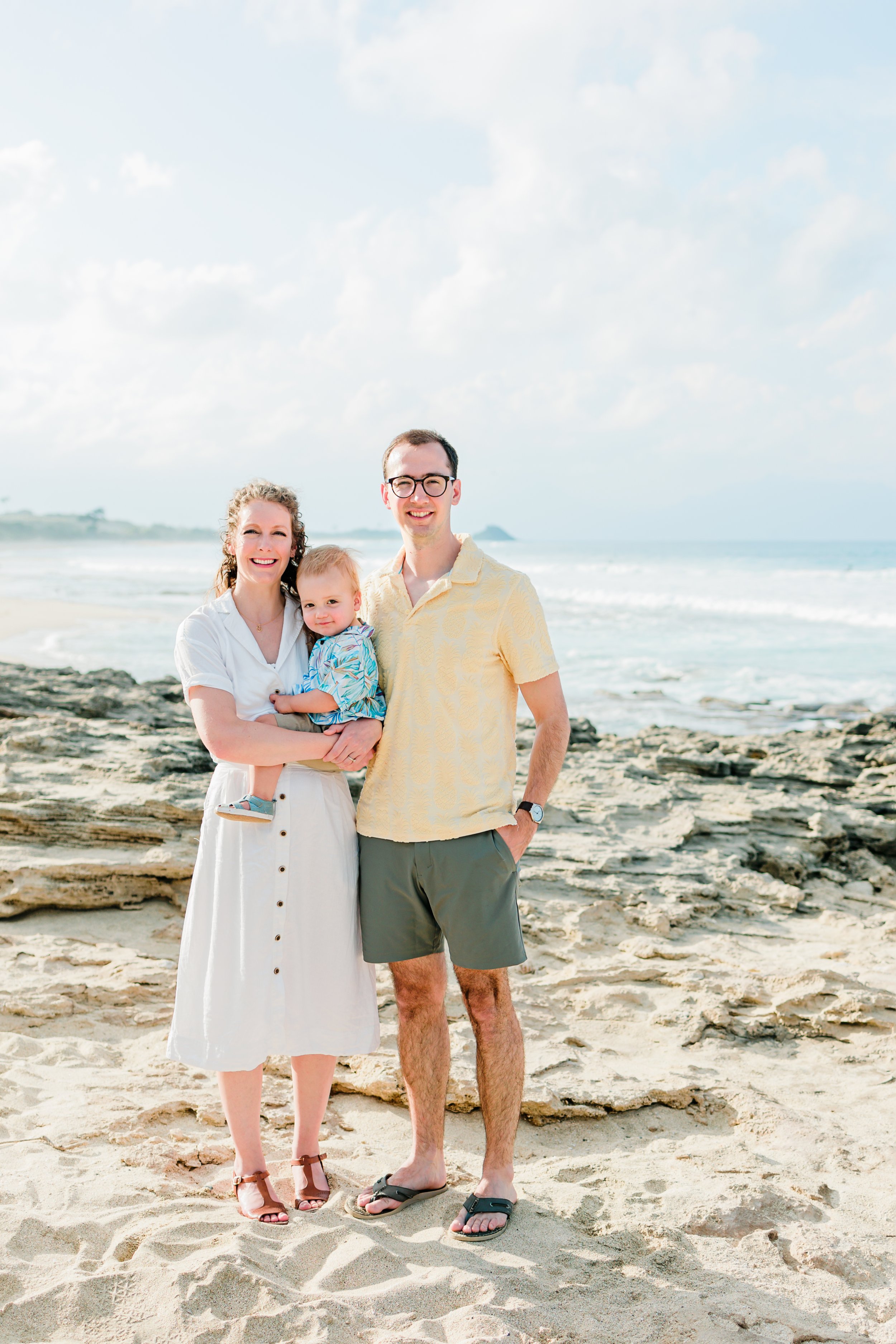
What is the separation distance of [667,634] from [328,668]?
21343 millimetres

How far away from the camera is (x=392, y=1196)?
3.14m

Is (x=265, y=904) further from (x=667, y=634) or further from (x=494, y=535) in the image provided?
(x=494, y=535)

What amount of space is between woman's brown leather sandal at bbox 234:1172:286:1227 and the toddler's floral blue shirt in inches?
57.6

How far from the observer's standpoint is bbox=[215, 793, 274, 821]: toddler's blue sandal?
118 inches

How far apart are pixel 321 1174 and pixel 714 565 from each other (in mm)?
50781

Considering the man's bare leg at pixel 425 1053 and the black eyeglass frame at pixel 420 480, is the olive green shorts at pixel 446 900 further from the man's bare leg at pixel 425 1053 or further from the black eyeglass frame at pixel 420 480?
the black eyeglass frame at pixel 420 480

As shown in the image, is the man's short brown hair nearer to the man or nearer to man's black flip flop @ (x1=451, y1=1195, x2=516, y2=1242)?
the man

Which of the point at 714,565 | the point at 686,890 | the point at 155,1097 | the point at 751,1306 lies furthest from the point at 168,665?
the point at 714,565

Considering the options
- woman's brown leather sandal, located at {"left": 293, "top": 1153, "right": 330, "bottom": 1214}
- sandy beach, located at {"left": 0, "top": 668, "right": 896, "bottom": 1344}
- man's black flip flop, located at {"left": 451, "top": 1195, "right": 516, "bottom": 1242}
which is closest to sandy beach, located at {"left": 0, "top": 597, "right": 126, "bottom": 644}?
sandy beach, located at {"left": 0, "top": 668, "right": 896, "bottom": 1344}

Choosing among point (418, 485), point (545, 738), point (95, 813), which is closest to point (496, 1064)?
point (545, 738)

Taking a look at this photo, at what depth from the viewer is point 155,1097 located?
3732mm

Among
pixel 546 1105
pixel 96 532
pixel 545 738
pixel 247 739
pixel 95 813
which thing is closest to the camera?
pixel 247 739

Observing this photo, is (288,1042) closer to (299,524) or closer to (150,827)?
(299,524)

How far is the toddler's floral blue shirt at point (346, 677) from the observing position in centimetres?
307
